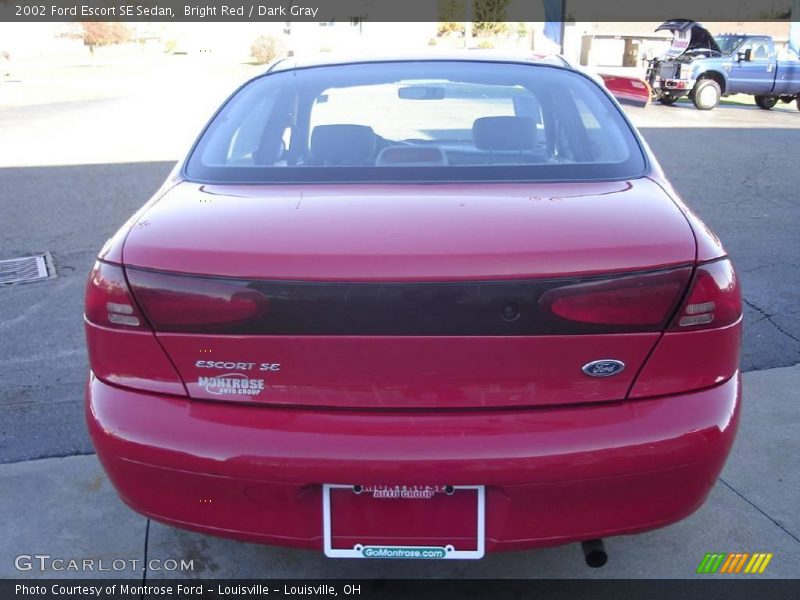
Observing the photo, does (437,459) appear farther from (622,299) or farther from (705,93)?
(705,93)

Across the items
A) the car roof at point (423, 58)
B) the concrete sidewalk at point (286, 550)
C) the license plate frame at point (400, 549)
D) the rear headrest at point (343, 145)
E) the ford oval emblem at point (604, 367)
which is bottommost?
the concrete sidewalk at point (286, 550)

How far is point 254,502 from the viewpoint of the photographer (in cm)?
210

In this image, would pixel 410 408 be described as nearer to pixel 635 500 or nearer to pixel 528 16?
pixel 635 500

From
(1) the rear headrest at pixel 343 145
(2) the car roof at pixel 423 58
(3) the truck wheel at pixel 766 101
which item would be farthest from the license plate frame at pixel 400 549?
(3) the truck wheel at pixel 766 101

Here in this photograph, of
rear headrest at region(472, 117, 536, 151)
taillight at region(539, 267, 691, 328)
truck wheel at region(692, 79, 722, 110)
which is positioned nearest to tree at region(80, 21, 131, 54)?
truck wheel at region(692, 79, 722, 110)

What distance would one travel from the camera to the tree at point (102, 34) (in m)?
56.8

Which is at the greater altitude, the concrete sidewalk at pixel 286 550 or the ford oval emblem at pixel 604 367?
the ford oval emblem at pixel 604 367

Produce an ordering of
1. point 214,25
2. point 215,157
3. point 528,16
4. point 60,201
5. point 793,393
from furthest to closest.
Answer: point 214,25, point 528,16, point 60,201, point 793,393, point 215,157

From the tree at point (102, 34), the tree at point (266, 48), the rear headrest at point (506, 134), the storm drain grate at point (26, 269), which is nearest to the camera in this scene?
the rear headrest at point (506, 134)

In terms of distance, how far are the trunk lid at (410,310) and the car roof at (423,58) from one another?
4.97ft

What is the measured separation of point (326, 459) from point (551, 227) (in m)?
0.81

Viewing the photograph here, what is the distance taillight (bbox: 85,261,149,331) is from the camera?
2135mm

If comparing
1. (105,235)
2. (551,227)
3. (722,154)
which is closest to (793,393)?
(551,227)

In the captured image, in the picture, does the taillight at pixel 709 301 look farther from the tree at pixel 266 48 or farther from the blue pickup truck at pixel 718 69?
the tree at pixel 266 48
